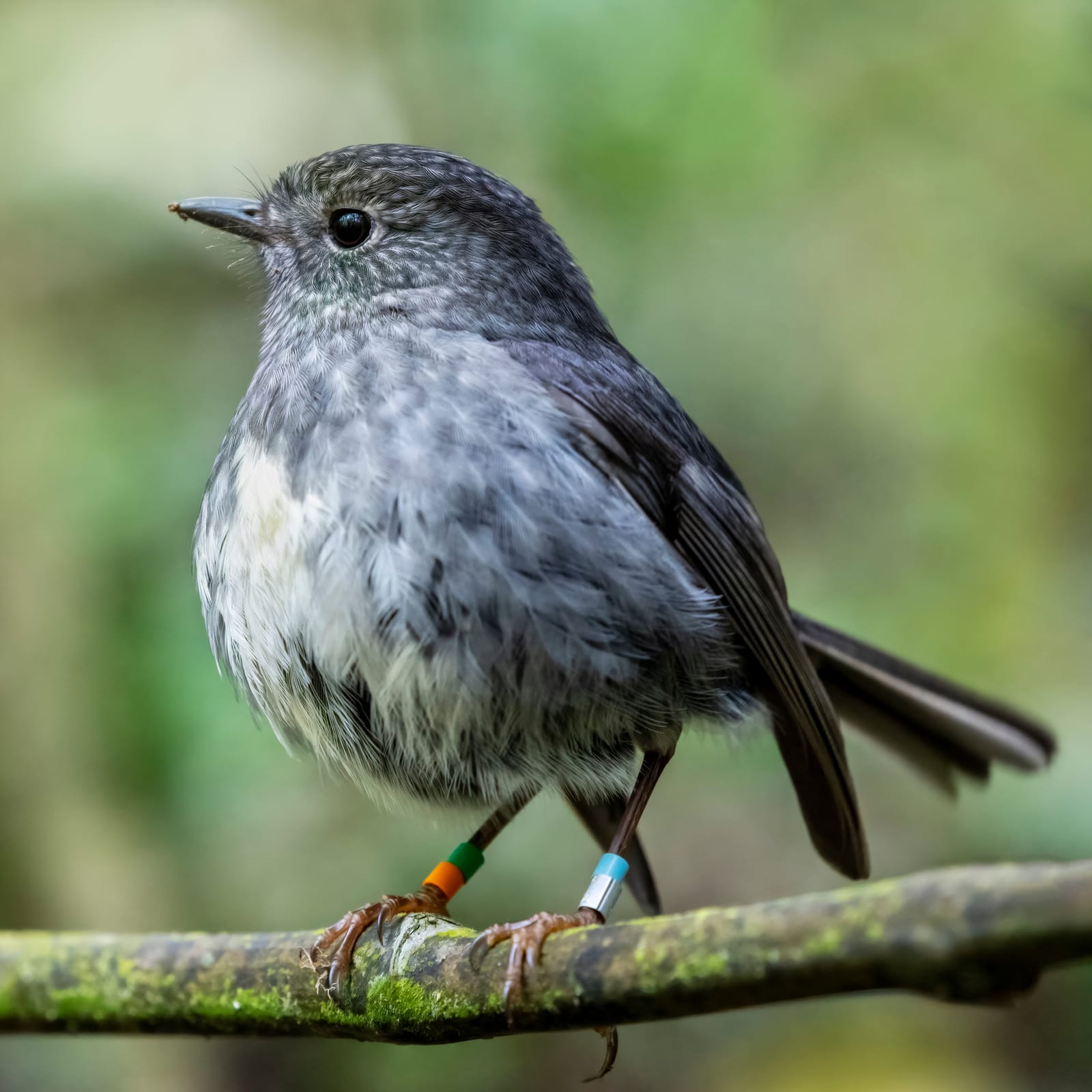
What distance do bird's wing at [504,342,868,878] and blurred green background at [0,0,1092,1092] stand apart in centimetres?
103

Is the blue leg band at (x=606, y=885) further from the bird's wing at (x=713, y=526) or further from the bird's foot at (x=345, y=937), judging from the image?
the bird's wing at (x=713, y=526)

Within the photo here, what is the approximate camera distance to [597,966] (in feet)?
5.32

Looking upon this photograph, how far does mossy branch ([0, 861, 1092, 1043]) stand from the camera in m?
1.25

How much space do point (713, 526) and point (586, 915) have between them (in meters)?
0.88

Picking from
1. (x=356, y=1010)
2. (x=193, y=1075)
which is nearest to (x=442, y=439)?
(x=356, y=1010)

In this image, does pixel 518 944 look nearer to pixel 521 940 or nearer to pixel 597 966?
pixel 521 940

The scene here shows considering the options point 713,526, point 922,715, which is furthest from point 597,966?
point 922,715

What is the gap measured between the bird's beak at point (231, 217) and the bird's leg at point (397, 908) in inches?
55.9

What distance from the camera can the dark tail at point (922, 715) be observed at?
2707mm

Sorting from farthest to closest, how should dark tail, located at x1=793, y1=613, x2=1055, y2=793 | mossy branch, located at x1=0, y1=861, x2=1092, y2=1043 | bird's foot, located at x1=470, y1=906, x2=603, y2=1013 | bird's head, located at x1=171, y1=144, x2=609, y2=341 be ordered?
1. dark tail, located at x1=793, y1=613, x2=1055, y2=793
2. bird's head, located at x1=171, y1=144, x2=609, y2=341
3. bird's foot, located at x1=470, y1=906, x2=603, y2=1013
4. mossy branch, located at x1=0, y1=861, x2=1092, y2=1043

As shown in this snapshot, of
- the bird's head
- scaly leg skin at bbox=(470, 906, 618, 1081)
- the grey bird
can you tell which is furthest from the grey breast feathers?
scaly leg skin at bbox=(470, 906, 618, 1081)

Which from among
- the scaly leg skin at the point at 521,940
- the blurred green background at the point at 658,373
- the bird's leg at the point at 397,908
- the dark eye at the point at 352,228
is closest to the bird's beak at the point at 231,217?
the dark eye at the point at 352,228

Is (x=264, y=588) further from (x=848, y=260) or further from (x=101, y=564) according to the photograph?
(x=848, y=260)

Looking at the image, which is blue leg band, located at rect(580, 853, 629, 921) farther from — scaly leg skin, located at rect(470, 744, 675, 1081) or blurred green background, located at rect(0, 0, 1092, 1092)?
blurred green background, located at rect(0, 0, 1092, 1092)
